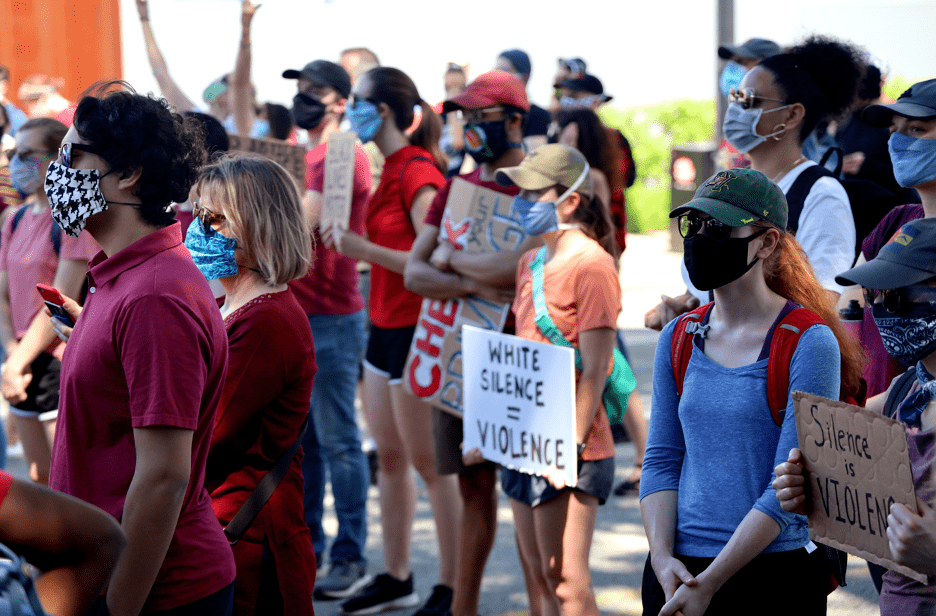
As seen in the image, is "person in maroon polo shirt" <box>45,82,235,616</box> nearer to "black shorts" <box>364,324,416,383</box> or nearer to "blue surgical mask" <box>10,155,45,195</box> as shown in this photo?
"black shorts" <box>364,324,416,383</box>

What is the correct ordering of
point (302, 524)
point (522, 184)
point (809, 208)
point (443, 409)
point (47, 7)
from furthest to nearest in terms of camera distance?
point (47, 7) < point (443, 409) < point (522, 184) < point (809, 208) < point (302, 524)

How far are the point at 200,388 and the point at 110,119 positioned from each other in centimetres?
71

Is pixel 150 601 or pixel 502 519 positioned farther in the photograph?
pixel 502 519

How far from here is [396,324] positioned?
198 inches

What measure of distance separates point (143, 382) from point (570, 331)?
192cm

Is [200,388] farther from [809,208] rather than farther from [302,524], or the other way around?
[809,208]

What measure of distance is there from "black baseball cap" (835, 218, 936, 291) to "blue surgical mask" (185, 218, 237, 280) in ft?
5.82

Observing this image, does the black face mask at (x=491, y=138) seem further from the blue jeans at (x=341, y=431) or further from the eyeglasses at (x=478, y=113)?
the blue jeans at (x=341, y=431)

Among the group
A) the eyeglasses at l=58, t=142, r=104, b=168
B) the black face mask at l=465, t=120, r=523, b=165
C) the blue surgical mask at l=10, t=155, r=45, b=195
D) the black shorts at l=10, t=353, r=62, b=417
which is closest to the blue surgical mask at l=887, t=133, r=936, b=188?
the black face mask at l=465, t=120, r=523, b=165

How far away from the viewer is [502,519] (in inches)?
246

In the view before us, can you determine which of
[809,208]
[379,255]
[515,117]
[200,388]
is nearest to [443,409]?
[379,255]

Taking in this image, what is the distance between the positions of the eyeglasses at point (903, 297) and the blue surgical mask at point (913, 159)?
3.62ft

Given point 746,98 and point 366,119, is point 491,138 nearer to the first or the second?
point 366,119

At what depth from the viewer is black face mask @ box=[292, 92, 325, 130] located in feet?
19.1
